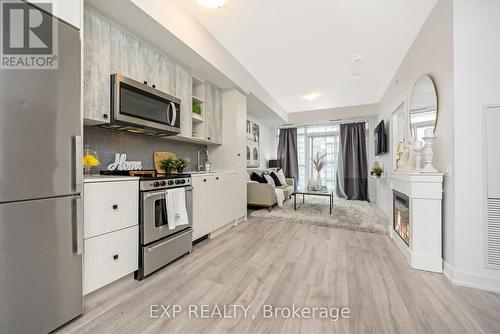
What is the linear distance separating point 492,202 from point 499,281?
68cm

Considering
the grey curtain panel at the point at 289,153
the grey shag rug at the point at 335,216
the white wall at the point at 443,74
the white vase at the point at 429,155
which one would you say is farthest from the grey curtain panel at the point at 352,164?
the white vase at the point at 429,155

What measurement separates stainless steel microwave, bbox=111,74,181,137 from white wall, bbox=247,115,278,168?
357cm

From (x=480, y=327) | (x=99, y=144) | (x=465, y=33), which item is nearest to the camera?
(x=480, y=327)

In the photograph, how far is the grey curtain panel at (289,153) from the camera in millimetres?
7160

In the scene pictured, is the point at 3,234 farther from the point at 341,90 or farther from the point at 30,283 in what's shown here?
the point at 341,90

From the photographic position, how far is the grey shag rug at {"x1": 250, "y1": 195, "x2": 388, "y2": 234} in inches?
135

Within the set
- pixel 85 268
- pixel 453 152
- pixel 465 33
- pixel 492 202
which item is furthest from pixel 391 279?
pixel 85 268

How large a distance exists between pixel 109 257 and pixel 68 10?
1813 millimetres

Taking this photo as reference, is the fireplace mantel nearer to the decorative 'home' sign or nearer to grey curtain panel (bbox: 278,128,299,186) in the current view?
the decorative 'home' sign

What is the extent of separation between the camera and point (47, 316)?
1184 millimetres

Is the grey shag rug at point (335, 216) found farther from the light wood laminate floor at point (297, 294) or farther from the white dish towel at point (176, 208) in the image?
the white dish towel at point (176, 208)

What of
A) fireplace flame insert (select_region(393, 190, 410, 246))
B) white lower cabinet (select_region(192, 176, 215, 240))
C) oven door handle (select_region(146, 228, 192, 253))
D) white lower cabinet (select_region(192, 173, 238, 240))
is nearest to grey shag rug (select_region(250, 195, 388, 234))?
fireplace flame insert (select_region(393, 190, 410, 246))

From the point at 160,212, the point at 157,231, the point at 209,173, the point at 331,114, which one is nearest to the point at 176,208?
the point at 160,212

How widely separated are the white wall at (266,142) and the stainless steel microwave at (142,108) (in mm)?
3567
